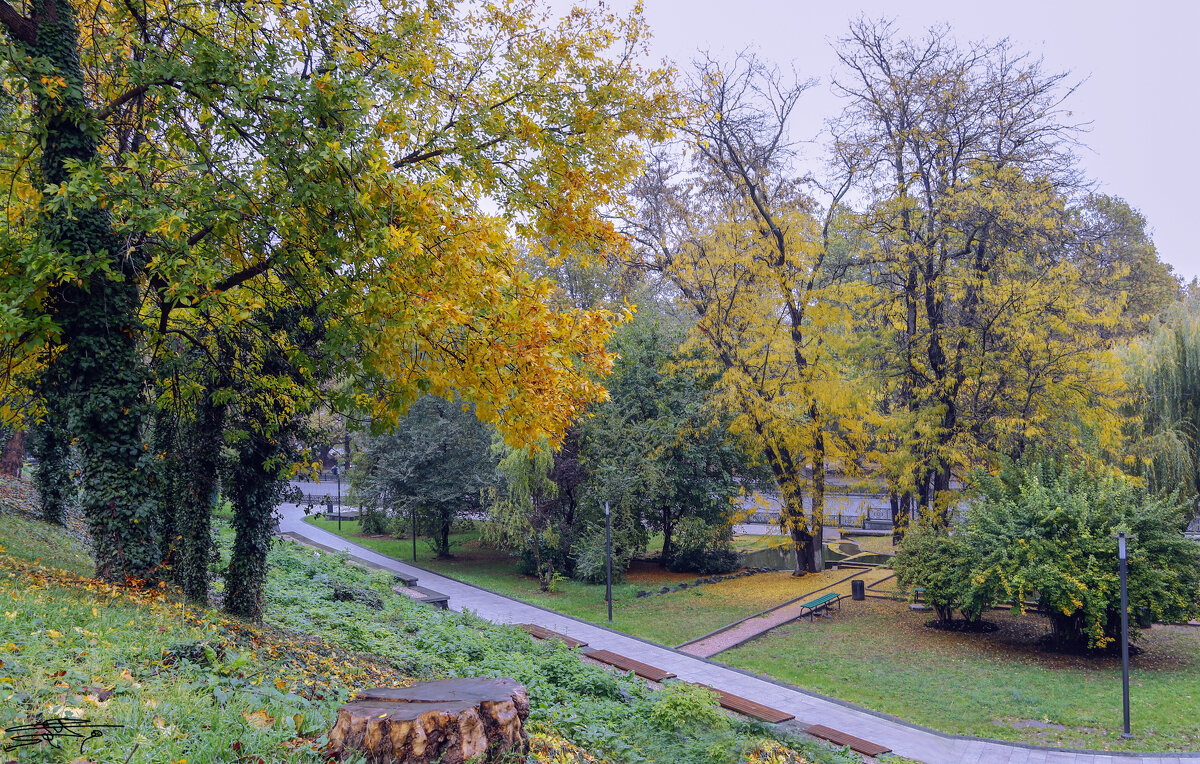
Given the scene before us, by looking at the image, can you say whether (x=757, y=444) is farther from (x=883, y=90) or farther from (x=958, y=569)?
(x=883, y=90)

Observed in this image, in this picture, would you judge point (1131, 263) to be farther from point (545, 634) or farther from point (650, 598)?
point (545, 634)

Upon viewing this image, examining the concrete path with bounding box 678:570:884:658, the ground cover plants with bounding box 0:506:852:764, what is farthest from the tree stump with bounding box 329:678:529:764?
the concrete path with bounding box 678:570:884:658

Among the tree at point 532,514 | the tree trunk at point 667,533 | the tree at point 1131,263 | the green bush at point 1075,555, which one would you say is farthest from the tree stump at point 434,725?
the tree at point 1131,263

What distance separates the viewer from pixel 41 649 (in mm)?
4516

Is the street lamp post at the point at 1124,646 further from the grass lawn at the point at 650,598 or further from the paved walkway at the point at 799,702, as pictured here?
the grass lawn at the point at 650,598

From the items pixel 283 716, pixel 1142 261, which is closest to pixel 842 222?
pixel 283 716

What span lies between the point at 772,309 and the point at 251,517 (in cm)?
1549

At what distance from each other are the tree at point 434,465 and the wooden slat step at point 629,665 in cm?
1100

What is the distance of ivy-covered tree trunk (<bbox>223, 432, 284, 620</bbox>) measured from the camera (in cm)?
973

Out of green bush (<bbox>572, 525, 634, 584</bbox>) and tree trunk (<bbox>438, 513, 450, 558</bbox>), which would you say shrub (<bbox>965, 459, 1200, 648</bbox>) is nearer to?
green bush (<bbox>572, 525, 634, 584</bbox>)

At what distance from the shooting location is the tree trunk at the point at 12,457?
19938 mm

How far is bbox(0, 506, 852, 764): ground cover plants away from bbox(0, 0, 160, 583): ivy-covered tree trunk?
636 millimetres

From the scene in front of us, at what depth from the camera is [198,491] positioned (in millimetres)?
9977

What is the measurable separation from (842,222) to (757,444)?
22.9 feet
